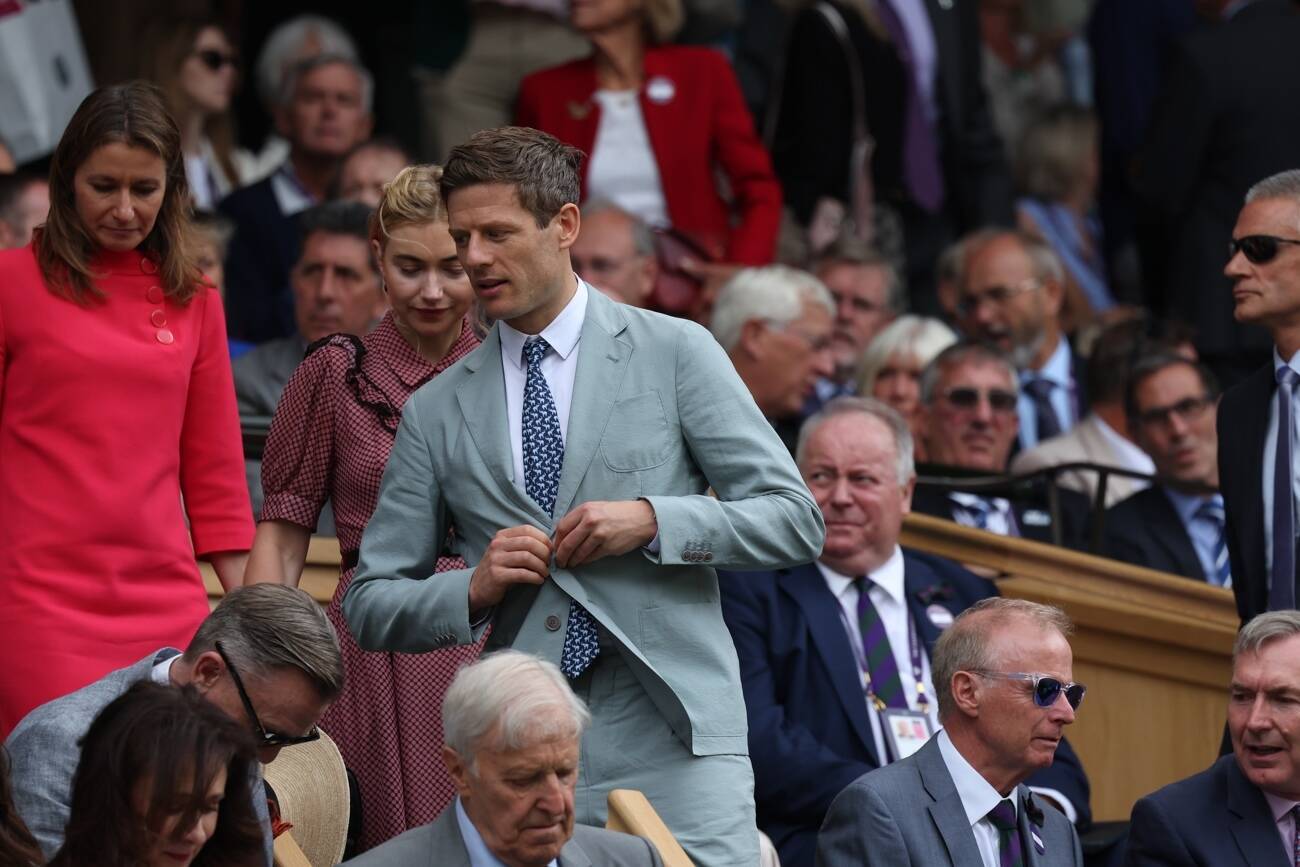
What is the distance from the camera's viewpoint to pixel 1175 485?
26.7 ft

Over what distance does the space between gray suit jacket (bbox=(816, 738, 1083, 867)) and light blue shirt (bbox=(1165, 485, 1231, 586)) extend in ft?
10.4

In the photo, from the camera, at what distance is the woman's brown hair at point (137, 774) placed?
409 centimetres

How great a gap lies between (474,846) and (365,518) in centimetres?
114

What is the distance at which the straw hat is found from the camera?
513 centimetres

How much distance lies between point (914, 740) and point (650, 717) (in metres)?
2.11

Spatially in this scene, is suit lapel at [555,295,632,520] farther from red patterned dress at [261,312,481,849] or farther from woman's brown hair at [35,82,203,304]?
woman's brown hair at [35,82,203,304]

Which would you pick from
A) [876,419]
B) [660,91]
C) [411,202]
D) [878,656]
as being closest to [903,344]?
[660,91]

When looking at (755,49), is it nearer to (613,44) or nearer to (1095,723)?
(613,44)

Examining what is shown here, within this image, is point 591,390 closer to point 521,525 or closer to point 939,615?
point 521,525

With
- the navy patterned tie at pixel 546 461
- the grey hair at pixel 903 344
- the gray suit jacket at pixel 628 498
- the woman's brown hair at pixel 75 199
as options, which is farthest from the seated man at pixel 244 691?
the grey hair at pixel 903 344

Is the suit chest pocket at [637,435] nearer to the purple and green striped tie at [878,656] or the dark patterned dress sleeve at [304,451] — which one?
the dark patterned dress sleeve at [304,451]

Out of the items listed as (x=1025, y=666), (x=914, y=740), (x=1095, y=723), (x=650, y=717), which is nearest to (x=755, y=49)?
(x=1095, y=723)

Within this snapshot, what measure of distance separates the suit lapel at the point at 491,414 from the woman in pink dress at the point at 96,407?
826 millimetres

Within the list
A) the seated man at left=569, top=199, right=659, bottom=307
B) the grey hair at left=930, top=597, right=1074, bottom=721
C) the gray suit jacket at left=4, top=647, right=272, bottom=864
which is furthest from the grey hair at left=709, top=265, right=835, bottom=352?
the gray suit jacket at left=4, top=647, right=272, bottom=864
